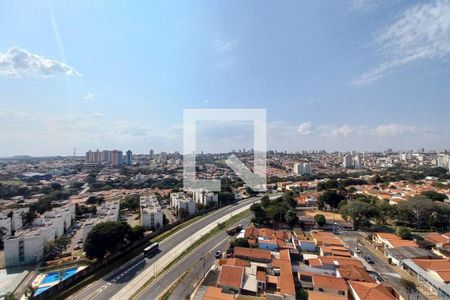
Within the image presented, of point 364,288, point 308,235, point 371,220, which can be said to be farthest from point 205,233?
point 371,220

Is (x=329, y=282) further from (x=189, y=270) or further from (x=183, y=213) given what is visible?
(x=183, y=213)

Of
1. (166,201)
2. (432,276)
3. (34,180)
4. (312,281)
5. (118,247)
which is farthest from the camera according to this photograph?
(34,180)

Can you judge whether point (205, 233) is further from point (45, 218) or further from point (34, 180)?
point (34, 180)

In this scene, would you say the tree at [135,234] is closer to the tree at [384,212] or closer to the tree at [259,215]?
the tree at [259,215]

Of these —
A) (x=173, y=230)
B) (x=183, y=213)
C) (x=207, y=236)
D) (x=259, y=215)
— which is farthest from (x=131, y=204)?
(x=259, y=215)

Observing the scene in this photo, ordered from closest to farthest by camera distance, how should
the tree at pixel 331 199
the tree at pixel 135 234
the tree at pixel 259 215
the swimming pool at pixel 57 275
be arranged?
1. the swimming pool at pixel 57 275
2. the tree at pixel 135 234
3. the tree at pixel 259 215
4. the tree at pixel 331 199

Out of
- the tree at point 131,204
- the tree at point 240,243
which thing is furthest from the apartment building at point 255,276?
the tree at point 131,204
